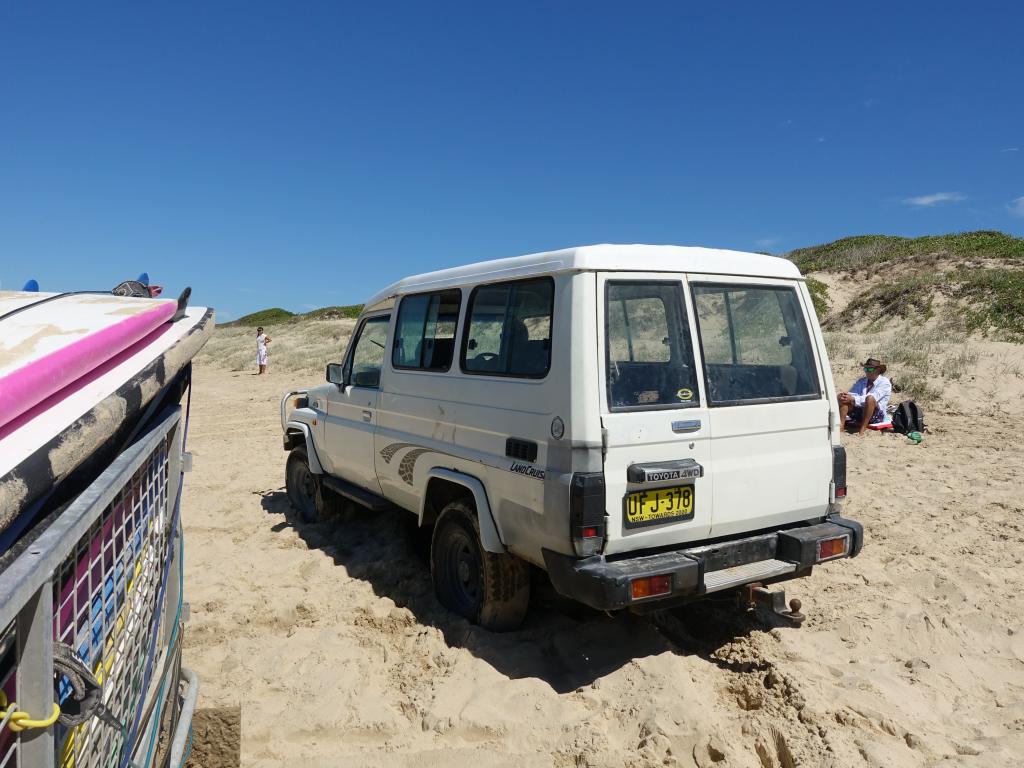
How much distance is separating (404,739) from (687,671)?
58.2 inches

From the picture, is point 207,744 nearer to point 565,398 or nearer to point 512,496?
point 512,496

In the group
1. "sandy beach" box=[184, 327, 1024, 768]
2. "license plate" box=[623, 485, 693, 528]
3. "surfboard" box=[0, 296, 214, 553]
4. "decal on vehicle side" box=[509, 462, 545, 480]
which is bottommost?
"sandy beach" box=[184, 327, 1024, 768]

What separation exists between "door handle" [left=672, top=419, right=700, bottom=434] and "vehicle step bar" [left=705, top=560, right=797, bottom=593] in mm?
760

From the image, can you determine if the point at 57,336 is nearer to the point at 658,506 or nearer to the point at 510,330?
the point at 510,330

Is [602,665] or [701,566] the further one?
[602,665]

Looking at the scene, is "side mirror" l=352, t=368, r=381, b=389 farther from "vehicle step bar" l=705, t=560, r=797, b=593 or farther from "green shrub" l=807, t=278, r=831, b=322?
"green shrub" l=807, t=278, r=831, b=322

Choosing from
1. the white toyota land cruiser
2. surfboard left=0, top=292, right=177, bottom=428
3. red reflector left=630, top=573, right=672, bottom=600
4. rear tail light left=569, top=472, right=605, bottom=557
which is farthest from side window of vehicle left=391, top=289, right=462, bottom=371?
surfboard left=0, top=292, right=177, bottom=428

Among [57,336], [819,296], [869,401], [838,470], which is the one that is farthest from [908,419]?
[819,296]

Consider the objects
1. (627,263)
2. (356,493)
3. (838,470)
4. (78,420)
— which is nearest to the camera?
(78,420)

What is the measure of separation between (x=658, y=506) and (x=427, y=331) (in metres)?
2.04

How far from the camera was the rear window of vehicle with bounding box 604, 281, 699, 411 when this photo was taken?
357cm

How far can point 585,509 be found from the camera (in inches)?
131

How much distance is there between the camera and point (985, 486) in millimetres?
7211

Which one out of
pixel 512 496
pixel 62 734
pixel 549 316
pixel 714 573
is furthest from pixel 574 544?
pixel 62 734
